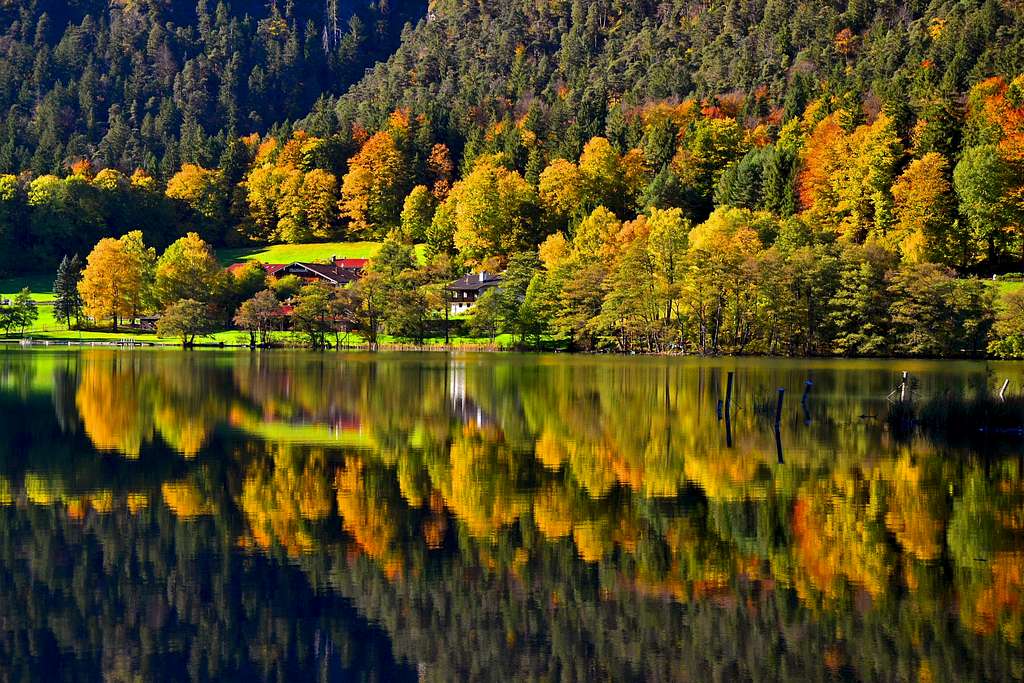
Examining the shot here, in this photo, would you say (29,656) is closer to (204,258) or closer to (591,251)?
(591,251)

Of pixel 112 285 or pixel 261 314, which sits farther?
pixel 112 285

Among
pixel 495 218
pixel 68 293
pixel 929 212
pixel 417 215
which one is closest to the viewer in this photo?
pixel 929 212

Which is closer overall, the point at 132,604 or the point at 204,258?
the point at 132,604

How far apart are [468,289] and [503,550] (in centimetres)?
10512

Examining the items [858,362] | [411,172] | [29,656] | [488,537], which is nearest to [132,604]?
[29,656]

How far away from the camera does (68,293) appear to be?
423ft

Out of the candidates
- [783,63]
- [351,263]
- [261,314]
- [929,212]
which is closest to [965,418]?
[929,212]

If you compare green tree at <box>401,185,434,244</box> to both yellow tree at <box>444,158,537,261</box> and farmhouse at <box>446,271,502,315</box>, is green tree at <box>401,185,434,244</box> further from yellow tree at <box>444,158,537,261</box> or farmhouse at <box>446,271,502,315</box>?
farmhouse at <box>446,271,502,315</box>

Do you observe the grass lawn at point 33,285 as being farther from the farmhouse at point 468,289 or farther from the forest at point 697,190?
the farmhouse at point 468,289

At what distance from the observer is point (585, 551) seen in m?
21.2

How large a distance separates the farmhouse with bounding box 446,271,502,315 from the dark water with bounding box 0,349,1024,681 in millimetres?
82206

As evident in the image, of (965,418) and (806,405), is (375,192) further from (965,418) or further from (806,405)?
(965,418)

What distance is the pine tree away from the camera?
127 m

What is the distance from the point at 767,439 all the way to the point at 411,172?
140587 mm
